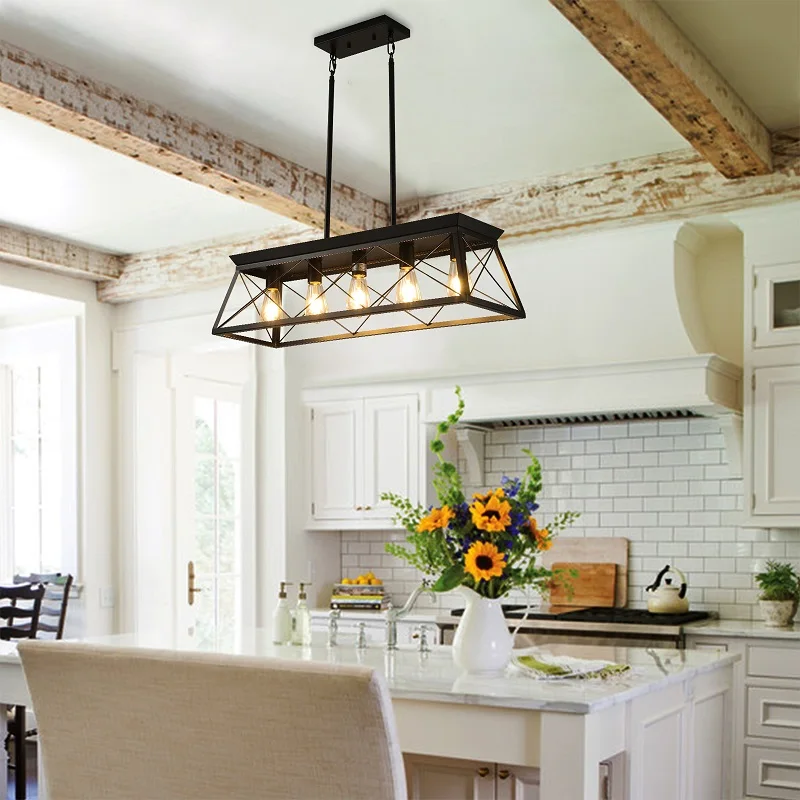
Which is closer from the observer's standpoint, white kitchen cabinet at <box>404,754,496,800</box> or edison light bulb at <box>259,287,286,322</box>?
white kitchen cabinet at <box>404,754,496,800</box>

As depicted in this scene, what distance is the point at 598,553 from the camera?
5633 millimetres

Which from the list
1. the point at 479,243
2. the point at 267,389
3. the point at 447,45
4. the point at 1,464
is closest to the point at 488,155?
the point at 447,45

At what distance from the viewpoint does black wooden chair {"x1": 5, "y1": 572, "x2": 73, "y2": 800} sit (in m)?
5.10

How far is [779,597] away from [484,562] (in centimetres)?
225

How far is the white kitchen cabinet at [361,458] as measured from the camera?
5.89 meters

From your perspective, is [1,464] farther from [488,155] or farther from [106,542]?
[488,155]

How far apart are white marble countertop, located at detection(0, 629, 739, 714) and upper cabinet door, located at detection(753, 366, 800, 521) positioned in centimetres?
143

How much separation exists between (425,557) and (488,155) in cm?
224

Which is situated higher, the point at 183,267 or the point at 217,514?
the point at 183,267

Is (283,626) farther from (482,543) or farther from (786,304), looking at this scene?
(786,304)

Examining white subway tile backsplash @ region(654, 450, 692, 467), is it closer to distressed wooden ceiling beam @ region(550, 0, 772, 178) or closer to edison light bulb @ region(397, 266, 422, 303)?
distressed wooden ceiling beam @ region(550, 0, 772, 178)

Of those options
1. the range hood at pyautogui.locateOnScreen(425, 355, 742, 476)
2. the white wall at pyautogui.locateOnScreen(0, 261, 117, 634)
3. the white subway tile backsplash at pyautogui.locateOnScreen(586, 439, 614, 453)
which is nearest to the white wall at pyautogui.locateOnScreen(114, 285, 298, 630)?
the white wall at pyautogui.locateOnScreen(0, 261, 117, 634)

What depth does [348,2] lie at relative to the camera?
11.3 feet

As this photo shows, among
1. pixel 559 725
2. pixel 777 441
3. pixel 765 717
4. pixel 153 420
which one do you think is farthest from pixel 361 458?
pixel 559 725
